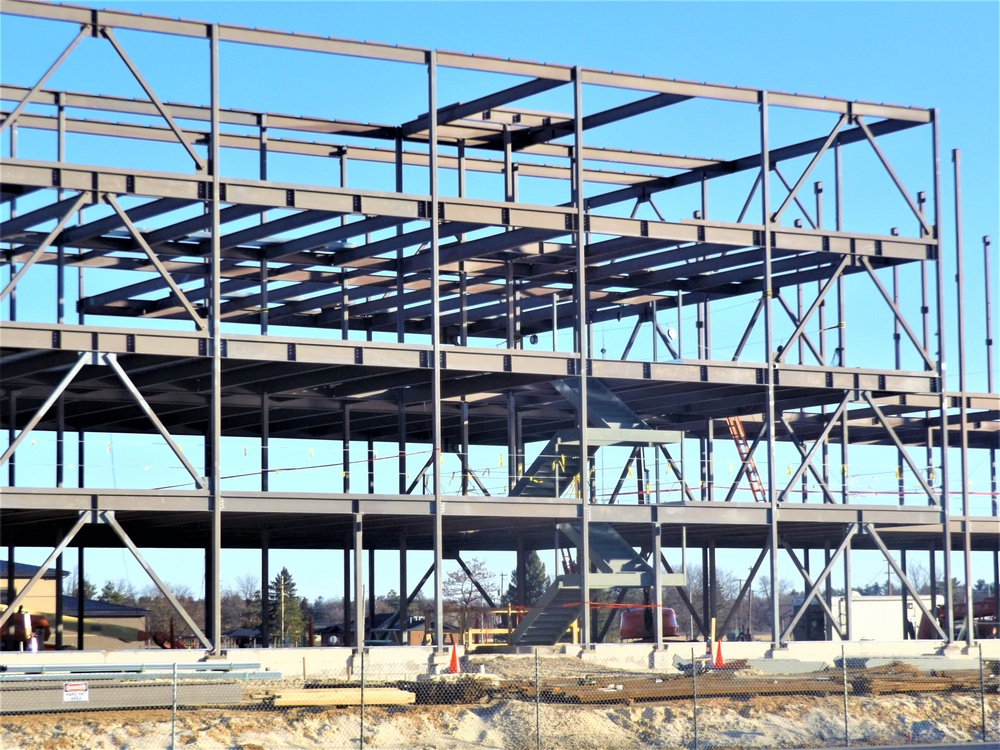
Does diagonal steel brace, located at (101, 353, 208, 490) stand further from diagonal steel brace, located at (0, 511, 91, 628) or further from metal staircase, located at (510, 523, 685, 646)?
metal staircase, located at (510, 523, 685, 646)

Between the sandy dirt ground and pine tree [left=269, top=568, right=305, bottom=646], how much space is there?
63.0m

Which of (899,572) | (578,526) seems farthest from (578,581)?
(899,572)

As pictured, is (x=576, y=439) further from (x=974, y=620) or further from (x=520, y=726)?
(x=974, y=620)

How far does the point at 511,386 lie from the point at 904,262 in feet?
40.7

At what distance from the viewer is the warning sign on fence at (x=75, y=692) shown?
23.4 meters

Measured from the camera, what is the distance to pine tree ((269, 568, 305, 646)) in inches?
3723

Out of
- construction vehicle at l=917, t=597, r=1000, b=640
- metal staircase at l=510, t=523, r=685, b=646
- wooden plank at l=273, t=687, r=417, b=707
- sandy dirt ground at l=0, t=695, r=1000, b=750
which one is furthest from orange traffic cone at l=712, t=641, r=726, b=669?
construction vehicle at l=917, t=597, r=1000, b=640

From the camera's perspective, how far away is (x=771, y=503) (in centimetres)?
4109

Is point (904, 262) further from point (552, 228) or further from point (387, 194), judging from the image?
point (387, 194)

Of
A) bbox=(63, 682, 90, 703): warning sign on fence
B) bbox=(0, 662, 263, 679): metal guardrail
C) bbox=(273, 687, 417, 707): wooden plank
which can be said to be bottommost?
bbox=(273, 687, 417, 707): wooden plank

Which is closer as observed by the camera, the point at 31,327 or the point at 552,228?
the point at 31,327

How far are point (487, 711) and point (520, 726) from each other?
1083 mm

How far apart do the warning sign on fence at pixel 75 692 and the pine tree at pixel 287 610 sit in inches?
2538

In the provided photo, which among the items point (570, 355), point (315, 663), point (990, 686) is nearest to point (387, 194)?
point (570, 355)
